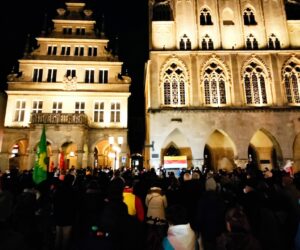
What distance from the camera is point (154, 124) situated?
26516 millimetres

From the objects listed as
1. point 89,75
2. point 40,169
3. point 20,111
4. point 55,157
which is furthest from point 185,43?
point 40,169

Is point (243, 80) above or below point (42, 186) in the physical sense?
above

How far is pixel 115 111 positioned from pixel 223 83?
12.9 meters

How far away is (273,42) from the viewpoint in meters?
29.4

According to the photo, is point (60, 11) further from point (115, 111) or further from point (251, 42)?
point (251, 42)

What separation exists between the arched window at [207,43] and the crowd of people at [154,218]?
23.0 metres

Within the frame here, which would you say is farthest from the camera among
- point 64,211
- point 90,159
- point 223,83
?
point 223,83

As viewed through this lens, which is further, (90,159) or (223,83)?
(223,83)

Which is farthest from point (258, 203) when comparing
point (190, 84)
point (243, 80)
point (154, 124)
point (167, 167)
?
point (243, 80)

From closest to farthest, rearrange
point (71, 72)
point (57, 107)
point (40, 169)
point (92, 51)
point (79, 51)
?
point (40, 169) < point (57, 107) < point (71, 72) < point (79, 51) < point (92, 51)

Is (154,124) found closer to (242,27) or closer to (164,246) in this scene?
(242,27)

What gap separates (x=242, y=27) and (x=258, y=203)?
29.2 meters

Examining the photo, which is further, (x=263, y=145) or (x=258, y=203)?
(x=263, y=145)

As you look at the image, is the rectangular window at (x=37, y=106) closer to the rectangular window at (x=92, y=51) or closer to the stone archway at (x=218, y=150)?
the rectangular window at (x=92, y=51)
